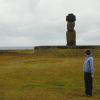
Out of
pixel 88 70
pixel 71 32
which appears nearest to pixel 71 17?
pixel 71 32

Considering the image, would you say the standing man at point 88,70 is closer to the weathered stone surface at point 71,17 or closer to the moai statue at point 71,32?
the weathered stone surface at point 71,17

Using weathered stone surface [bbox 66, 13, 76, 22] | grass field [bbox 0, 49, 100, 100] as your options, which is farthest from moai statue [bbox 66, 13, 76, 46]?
grass field [bbox 0, 49, 100, 100]

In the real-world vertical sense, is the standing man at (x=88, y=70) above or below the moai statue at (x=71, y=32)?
below

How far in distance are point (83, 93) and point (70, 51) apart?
67.2ft

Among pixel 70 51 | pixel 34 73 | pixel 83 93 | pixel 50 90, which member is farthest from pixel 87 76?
pixel 70 51

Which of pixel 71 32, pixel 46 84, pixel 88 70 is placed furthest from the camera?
pixel 71 32

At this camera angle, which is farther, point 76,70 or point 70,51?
point 70,51

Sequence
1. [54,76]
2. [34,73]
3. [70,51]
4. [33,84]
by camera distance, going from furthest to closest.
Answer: [70,51] → [34,73] → [54,76] → [33,84]

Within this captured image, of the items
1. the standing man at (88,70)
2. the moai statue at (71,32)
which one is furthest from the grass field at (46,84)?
the moai statue at (71,32)

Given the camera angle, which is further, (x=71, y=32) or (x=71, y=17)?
(x=71, y=32)

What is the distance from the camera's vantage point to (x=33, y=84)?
57.7 ft

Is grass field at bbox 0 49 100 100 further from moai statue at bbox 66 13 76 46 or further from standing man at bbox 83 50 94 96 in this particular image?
moai statue at bbox 66 13 76 46

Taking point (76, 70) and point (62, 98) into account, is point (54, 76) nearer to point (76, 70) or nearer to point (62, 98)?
point (76, 70)

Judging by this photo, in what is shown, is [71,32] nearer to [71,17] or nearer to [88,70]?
[71,17]
